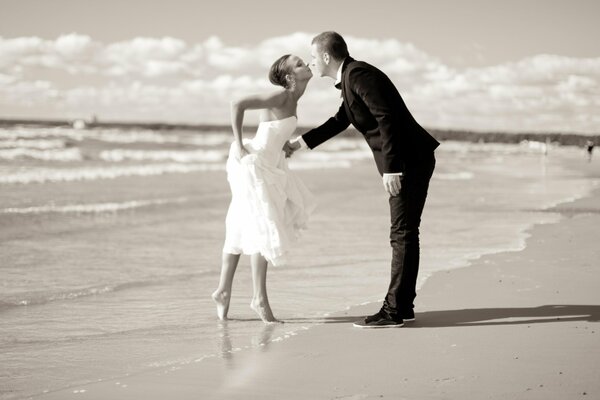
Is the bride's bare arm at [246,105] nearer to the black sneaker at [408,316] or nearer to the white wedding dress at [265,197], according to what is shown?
the white wedding dress at [265,197]

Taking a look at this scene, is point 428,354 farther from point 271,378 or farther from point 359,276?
point 359,276

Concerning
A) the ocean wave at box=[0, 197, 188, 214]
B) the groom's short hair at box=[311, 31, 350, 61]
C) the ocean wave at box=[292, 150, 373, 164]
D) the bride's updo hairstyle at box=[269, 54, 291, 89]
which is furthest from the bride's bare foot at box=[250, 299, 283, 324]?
the ocean wave at box=[292, 150, 373, 164]

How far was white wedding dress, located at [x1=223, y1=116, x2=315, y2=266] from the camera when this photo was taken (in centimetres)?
520

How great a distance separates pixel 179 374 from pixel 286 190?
1786 mm

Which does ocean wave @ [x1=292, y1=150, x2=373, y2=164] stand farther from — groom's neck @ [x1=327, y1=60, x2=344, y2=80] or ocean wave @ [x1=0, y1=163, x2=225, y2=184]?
groom's neck @ [x1=327, y1=60, x2=344, y2=80]

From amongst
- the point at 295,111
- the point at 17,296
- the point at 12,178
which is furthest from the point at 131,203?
the point at 295,111

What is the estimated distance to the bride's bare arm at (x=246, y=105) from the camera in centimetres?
518

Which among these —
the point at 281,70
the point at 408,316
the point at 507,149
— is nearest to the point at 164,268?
the point at 281,70

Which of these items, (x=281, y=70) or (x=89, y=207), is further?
(x=89, y=207)

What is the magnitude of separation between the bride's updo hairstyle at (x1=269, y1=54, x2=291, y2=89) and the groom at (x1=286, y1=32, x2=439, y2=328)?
223mm

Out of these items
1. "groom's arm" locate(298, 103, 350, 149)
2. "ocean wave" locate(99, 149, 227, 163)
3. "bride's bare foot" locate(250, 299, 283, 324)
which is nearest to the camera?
"bride's bare foot" locate(250, 299, 283, 324)

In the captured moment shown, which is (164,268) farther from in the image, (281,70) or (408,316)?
(408,316)

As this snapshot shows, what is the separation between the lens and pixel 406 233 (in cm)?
500

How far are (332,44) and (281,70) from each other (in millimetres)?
443
